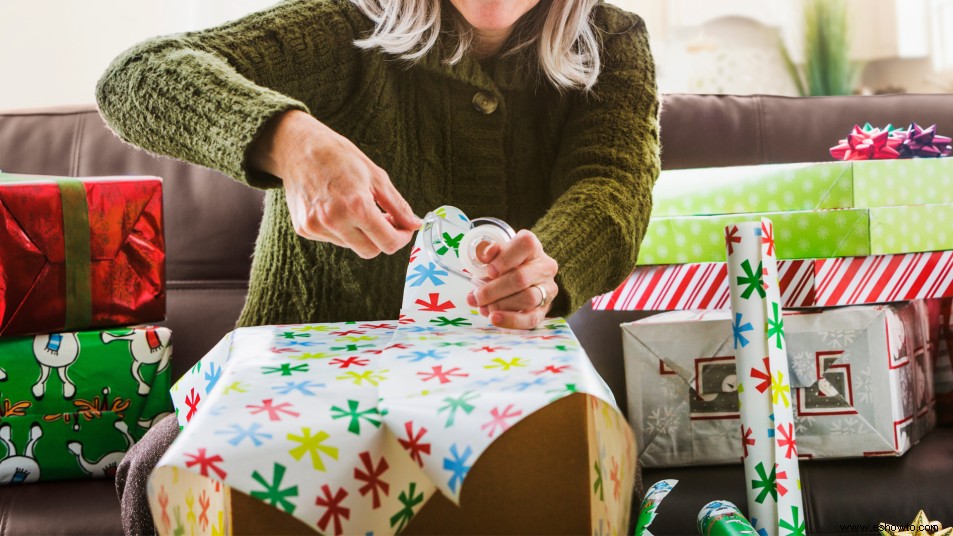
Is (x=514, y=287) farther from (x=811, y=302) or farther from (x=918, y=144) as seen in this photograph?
(x=918, y=144)

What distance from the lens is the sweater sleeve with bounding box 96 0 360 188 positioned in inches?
23.9

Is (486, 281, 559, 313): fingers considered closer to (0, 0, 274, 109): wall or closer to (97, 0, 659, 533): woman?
(97, 0, 659, 533): woman

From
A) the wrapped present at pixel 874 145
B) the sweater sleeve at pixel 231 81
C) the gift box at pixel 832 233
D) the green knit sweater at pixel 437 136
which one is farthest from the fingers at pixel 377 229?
the wrapped present at pixel 874 145

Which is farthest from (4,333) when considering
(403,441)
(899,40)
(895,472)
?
(899,40)

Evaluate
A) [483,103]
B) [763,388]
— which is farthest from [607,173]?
[763,388]

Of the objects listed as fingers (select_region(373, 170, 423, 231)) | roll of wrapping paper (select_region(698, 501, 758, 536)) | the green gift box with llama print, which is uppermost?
fingers (select_region(373, 170, 423, 231))

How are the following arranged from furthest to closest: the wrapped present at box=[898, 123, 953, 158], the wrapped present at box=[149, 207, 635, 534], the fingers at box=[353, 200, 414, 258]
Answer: the wrapped present at box=[898, 123, 953, 158] → the fingers at box=[353, 200, 414, 258] → the wrapped present at box=[149, 207, 635, 534]

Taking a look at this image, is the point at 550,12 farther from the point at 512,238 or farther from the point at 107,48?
the point at 107,48

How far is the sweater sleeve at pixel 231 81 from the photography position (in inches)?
23.9

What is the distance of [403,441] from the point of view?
0.38 meters

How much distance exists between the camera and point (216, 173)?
4.40 ft

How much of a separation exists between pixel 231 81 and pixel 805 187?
2.33ft

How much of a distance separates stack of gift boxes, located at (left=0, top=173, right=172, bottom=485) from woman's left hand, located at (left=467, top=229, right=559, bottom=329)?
2.13 feet

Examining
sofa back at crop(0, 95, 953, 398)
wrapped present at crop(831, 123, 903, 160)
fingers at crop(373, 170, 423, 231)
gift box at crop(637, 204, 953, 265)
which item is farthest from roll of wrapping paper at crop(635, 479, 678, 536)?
sofa back at crop(0, 95, 953, 398)
